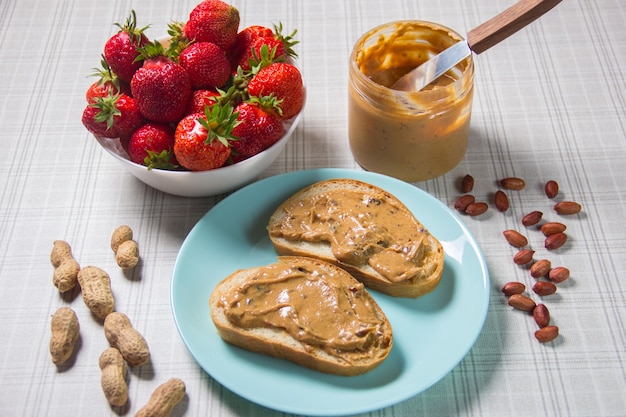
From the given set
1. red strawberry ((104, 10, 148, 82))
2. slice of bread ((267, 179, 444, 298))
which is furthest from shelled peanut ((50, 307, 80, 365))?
red strawberry ((104, 10, 148, 82))

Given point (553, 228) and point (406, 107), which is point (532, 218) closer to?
point (553, 228)

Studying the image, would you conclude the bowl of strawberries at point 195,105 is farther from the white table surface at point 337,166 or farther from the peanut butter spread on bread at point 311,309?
the peanut butter spread on bread at point 311,309

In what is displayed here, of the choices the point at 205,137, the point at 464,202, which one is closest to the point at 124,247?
the point at 205,137

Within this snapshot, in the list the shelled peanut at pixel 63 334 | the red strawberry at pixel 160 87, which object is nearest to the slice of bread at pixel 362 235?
the red strawberry at pixel 160 87

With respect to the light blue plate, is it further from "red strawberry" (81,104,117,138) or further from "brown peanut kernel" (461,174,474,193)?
"red strawberry" (81,104,117,138)

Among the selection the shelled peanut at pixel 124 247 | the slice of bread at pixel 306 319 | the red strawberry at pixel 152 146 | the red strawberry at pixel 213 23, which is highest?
the red strawberry at pixel 213 23

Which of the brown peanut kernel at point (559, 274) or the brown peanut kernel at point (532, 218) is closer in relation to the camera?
the brown peanut kernel at point (559, 274)
